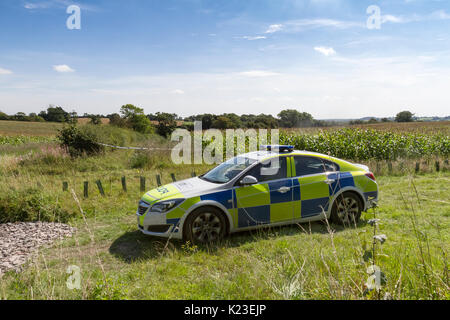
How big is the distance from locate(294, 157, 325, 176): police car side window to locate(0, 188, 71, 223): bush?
5.44m

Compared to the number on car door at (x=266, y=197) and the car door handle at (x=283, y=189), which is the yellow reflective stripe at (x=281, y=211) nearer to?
the number on car door at (x=266, y=197)

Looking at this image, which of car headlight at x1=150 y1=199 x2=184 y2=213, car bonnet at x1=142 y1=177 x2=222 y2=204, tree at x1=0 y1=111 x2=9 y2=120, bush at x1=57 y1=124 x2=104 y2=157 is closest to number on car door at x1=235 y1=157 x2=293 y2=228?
car bonnet at x1=142 y1=177 x2=222 y2=204

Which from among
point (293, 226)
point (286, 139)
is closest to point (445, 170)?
point (286, 139)

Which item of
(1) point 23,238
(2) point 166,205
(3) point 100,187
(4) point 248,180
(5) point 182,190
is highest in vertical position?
(4) point 248,180

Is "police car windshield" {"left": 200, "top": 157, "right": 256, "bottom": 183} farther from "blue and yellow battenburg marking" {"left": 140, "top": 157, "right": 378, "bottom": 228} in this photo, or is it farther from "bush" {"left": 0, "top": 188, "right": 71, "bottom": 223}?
"bush" {"left": 0, "top": 188, "right": 71, "bottom": 223}

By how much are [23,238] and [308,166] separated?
225 inches

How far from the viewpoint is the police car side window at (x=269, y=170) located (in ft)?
19.5

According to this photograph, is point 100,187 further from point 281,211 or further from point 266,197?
point 281,211

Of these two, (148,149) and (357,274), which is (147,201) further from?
(148,149)

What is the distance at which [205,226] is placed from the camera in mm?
5516

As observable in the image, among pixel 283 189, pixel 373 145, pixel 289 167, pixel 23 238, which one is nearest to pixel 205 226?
pixel 283 189

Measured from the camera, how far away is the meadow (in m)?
3.33

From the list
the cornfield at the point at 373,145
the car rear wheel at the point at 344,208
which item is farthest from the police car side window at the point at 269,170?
the cornfield at the point at 373,145

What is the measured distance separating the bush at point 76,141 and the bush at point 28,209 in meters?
9.52
